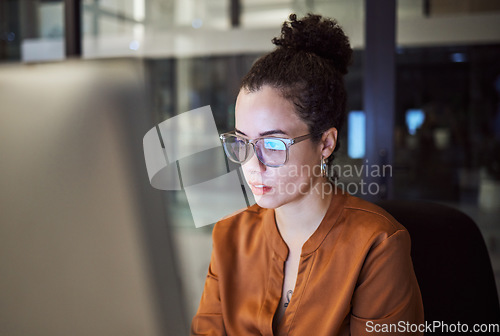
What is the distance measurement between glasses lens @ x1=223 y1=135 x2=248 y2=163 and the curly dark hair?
5.1 inches

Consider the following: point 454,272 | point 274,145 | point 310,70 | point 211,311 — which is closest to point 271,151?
point 274,145

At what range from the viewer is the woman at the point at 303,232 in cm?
92

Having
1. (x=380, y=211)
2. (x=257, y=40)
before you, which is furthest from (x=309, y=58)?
(x=257, y=40)

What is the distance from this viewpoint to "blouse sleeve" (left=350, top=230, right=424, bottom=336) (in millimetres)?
927

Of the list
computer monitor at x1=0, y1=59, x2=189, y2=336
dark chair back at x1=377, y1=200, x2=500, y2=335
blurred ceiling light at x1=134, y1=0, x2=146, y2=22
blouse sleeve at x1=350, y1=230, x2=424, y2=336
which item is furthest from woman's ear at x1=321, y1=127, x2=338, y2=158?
blurred ceiling light at x1=134, y1=0, x2=146, y2=22

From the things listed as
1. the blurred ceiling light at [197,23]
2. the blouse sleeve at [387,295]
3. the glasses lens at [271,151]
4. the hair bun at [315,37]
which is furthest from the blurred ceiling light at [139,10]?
the blouse sleeve at [387,295]

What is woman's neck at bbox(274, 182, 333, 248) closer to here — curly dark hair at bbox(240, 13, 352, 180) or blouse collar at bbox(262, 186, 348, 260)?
blouse collar at bbox(262, 186, 348, 260)

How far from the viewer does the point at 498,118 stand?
2990 millimetres

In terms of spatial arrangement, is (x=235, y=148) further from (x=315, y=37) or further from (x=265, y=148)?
(x=315, y=37)

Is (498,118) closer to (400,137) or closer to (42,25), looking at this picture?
(400,137)

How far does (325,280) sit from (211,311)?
0.31 m

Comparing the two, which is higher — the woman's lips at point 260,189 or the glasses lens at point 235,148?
the glasses lens at point 235,148

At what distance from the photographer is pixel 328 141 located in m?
1.00

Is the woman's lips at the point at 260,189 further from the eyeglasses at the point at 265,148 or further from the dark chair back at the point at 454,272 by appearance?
the dark chair back at the point at 454,272
